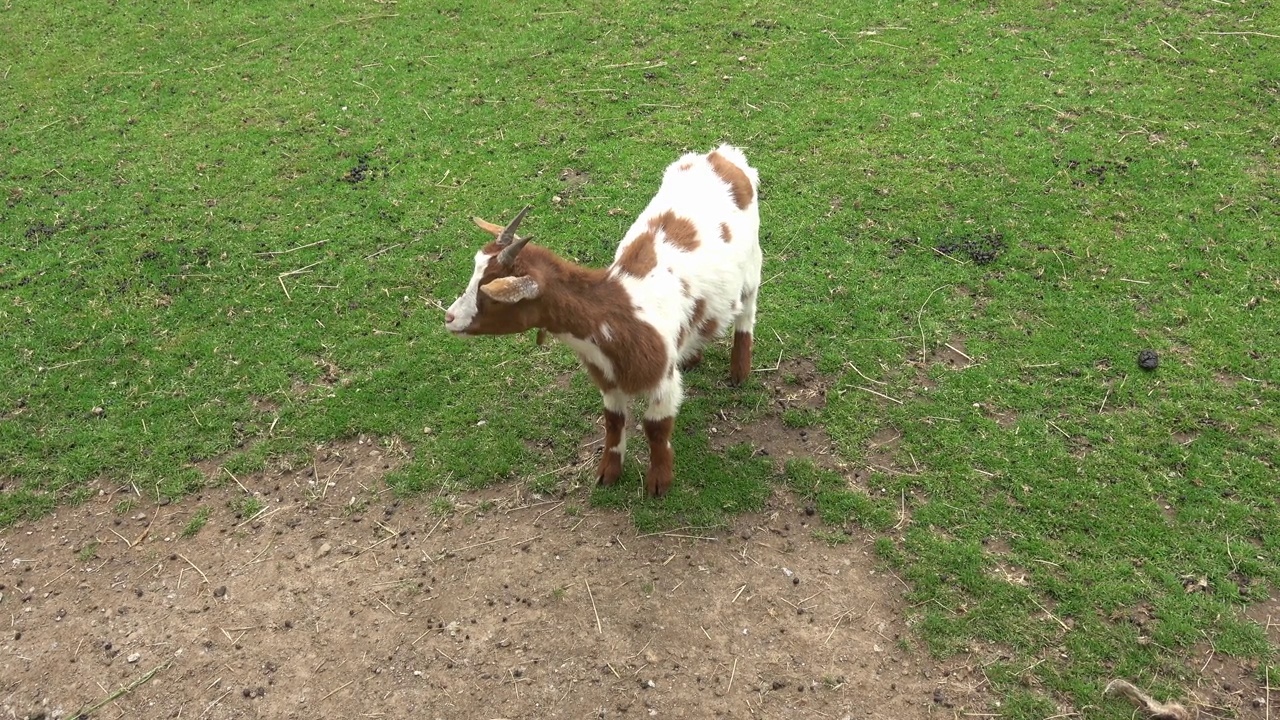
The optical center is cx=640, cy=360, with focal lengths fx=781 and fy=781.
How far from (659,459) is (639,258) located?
4.33 feet

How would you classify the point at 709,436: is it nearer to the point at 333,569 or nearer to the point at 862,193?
the point at 333,569

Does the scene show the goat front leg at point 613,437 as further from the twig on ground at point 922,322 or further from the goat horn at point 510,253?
the twig on ground at point 922,322

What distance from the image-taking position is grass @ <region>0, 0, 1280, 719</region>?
4.88 metres

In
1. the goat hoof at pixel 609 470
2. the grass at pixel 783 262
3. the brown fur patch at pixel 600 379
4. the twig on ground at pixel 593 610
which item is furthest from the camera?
the goat hoof at pixel 609 470

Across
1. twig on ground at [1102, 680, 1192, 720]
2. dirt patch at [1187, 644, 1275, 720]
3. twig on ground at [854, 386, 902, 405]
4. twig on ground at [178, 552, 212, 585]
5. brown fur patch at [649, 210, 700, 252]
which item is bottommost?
dirt patch at [1187, 644, 1275, 720]

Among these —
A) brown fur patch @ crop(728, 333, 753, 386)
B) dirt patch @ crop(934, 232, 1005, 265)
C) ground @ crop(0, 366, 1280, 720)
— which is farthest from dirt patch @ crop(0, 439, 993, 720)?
dirt patch @ crop(934, 232, 1005, 265)

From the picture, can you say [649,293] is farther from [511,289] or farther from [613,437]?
[613,437]

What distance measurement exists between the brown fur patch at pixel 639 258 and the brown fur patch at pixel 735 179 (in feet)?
2.56

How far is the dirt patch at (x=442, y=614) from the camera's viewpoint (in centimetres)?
421

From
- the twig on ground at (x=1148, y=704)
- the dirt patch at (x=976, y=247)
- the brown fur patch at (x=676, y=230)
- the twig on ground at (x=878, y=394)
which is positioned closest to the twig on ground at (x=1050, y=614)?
the twig on ground at (x=1148, y=704)

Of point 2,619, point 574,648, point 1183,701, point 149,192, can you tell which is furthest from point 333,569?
point 149,192

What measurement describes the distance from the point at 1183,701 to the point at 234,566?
5428 millimetres

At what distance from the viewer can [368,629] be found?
4559 millimetres

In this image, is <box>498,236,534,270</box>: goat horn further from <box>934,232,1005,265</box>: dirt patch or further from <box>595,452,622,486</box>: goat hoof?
<box>934,232,1005,265</box>: dirt patch
